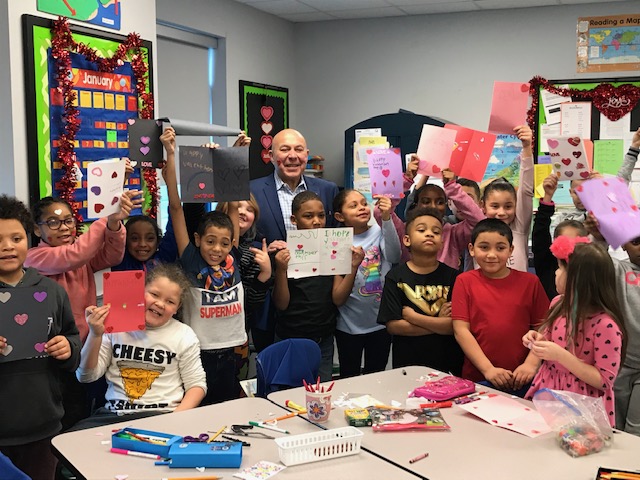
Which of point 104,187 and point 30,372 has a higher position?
point 104,187

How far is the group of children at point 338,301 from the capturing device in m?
2.28

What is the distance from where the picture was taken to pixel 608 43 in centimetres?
561

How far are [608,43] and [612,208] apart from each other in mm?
3900

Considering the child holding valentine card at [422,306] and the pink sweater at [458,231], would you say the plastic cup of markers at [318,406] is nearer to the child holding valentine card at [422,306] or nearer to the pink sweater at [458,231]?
the child holding valentine card at [422,306]

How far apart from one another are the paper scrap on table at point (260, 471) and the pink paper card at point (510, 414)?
695 millimetres

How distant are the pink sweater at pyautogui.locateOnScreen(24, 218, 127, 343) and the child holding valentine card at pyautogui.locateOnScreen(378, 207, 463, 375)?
1218 mm

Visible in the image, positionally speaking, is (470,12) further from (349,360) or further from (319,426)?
(319,426)

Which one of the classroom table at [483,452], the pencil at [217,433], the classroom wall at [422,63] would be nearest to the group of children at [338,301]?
the classroom table at [483,452]

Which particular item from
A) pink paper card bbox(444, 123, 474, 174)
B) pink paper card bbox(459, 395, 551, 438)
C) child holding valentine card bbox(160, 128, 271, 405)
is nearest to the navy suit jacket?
child holding valentine card bbox(160, 128, 271, 405)

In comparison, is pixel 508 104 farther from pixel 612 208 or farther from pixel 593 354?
pixel 593 354

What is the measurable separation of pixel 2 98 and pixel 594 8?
4738 millimetres

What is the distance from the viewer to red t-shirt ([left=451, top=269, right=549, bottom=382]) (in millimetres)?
2670

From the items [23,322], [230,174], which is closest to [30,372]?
[23,322]

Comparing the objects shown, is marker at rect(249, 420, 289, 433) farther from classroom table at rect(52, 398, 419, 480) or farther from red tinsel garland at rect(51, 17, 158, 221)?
red tinsel garland at rect(51, 17, 158, 221)
